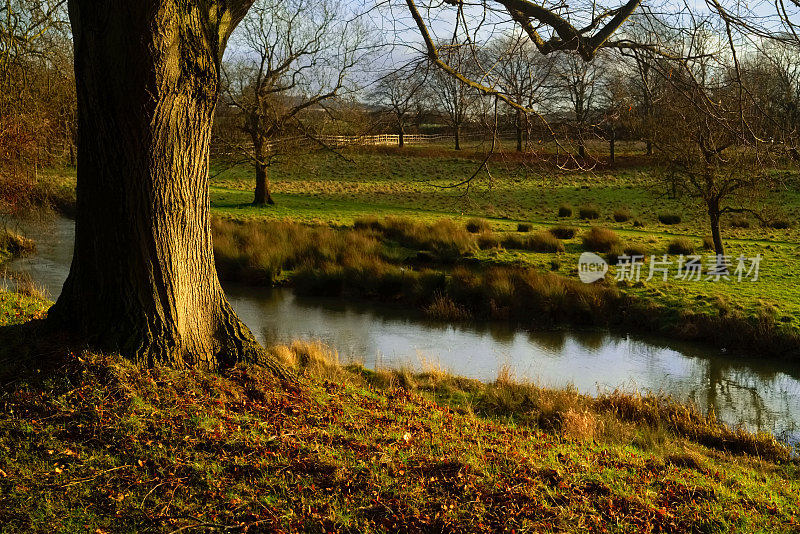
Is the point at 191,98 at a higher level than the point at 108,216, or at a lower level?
higher

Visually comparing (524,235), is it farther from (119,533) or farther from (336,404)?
(119,533)

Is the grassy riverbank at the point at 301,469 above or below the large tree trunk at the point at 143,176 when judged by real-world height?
below

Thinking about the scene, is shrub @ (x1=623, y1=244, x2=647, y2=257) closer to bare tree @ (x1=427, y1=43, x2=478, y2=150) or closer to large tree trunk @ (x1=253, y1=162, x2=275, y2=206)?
bare tree @ (x1=427, y1=43, x2=478, y2=150)

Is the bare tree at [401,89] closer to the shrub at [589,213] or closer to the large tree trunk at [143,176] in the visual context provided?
the large tree trunk at [143,176]

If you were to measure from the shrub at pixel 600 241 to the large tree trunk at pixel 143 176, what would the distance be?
44.2ft

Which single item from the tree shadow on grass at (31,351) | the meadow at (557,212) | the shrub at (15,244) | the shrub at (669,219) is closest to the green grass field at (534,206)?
the meadow at (557,212)

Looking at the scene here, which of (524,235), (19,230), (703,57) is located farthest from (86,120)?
(19,230)

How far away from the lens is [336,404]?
5289 millimetres

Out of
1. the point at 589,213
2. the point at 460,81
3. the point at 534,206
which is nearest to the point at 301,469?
the point at 460,81

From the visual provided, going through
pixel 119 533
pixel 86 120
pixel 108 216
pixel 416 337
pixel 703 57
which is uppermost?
pixel 703 57

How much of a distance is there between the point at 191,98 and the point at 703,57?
3.79 m

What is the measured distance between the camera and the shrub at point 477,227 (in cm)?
1886

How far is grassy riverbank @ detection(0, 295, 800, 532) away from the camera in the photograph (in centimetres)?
362

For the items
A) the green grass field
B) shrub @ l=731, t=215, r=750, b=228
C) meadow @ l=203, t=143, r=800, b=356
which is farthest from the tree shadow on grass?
shrub @ l=731, t=215, r=750, b=228
